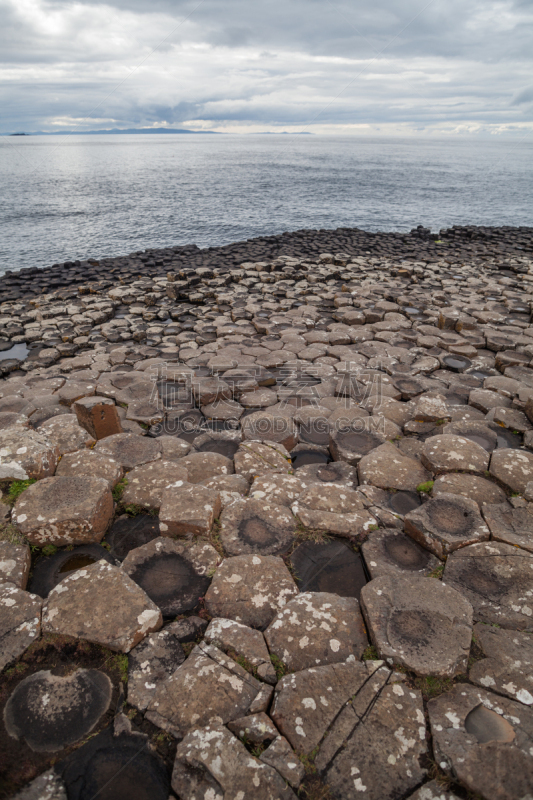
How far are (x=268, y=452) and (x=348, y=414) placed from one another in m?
1.72

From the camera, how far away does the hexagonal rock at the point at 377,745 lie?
2066mm

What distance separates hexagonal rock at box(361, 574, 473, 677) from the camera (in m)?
2.52

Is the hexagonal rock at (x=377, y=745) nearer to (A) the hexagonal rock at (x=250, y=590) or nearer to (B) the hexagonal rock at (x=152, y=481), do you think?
(A) the hexagonal rock at (x=250, y=590)

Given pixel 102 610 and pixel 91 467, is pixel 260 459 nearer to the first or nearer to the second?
pixel 91 467

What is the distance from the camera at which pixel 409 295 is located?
37.9ft

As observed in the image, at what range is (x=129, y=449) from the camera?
15.9 feet

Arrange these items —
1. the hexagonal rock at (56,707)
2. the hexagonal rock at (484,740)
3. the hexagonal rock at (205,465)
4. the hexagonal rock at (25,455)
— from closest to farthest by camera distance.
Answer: the hexagonal rock at (484,740) < the hexagonal rock at (56,707) < the hexagonal rock at (25,455) < the hexagonal rock at (205,465)

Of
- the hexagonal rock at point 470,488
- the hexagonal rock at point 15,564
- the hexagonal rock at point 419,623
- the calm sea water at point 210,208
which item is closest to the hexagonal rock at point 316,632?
the hexagonal rock at point 419,623

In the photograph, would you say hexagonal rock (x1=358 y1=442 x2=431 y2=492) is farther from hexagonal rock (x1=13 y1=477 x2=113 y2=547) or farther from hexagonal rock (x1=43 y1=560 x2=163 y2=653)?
hexagonal rock (x1=13 y1=477 x2=113 y2=547)

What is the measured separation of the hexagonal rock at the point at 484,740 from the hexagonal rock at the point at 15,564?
3.11 m

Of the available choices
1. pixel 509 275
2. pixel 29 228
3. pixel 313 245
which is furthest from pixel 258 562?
pixel 29 228

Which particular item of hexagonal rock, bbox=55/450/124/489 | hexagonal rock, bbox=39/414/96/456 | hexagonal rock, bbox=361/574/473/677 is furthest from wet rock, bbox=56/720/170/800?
hexagonal rock, bbox=39/414/96/456

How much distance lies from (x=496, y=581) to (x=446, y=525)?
1.88ft

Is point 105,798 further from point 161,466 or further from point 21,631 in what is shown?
point 161,466
